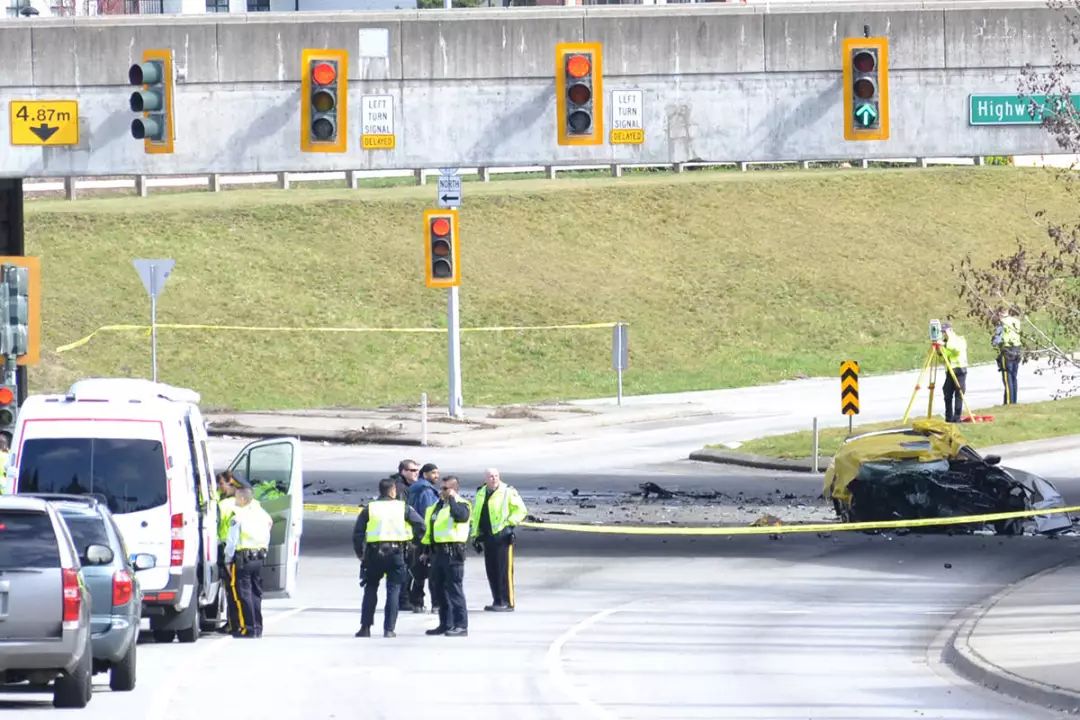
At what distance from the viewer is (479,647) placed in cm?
1973

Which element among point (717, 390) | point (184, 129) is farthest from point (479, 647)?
point (717, 390)

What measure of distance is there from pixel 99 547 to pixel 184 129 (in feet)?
49.2

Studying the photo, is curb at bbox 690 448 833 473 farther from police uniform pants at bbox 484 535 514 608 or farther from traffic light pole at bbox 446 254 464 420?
police uniform pants at bbox 484 535 514 608

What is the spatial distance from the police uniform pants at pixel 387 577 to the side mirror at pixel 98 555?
4560mm

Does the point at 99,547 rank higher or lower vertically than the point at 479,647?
higher

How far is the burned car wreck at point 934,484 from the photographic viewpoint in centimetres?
2786

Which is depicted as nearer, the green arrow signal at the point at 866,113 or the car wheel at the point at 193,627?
the car wheel at the point at 193,627

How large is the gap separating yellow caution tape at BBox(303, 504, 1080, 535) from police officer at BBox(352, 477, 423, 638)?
6.98 meters

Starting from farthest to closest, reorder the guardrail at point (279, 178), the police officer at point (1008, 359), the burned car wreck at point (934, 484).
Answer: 1. the guardrail at point (279, 178)
2. the police officer at point (1008, 359)
3. the burned car wreck at point (934, 484)

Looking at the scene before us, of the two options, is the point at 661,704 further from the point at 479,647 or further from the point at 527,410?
the point at 527,410

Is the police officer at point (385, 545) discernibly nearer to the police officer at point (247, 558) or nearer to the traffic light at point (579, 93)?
the police officer at point (247, 558)

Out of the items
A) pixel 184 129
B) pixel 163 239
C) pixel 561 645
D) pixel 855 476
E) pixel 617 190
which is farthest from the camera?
pixel 617 190

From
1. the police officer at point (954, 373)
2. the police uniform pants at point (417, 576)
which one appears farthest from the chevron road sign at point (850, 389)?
the police uniform pants at point (417, 576)

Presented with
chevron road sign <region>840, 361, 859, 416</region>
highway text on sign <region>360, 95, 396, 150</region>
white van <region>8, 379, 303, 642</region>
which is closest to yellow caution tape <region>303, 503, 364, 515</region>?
highway text on sign <region>360, 95, 396, 150</region>
